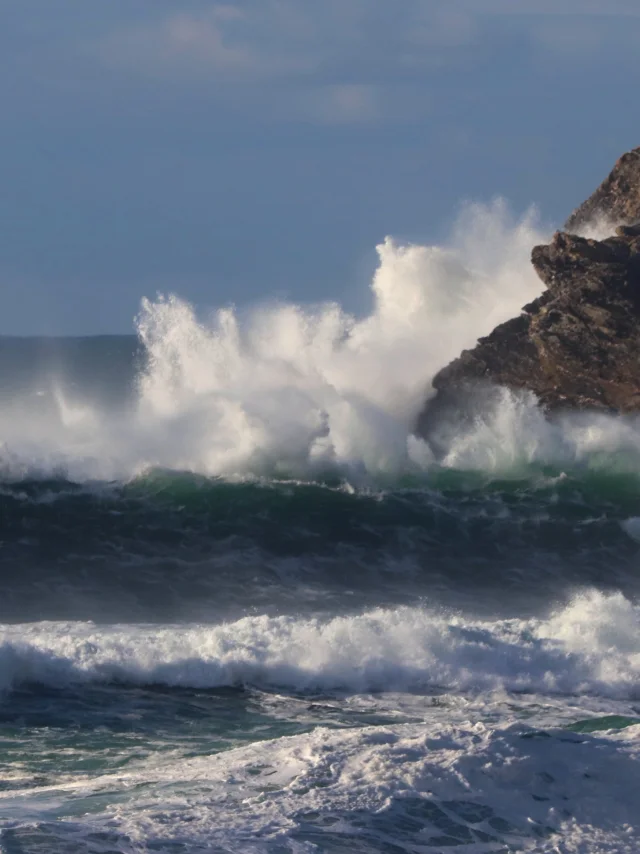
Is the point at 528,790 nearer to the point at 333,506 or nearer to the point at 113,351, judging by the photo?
the point at 333,506

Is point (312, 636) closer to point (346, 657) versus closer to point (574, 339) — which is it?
point (346, 657)

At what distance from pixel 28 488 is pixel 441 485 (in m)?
9.12

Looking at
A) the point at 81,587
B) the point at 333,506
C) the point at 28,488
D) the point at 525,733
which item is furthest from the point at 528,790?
the point at 28,488

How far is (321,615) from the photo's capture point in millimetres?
20328

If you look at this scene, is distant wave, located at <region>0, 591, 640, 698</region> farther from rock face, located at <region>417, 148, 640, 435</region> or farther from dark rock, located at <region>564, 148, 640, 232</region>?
dark rock, located at <region>564, 148, 640, 232</region>

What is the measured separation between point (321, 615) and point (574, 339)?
10.6 meters

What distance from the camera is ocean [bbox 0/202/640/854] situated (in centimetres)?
1073

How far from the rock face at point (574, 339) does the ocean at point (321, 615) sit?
62 centimetres

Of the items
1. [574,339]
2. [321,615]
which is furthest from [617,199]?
[321,615]

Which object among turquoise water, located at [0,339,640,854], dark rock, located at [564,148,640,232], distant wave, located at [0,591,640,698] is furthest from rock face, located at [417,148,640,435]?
distant wave, located at [0,591,640,698]

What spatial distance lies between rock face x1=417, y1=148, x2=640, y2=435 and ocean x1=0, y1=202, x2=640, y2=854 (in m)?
0.62

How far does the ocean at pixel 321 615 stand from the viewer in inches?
423

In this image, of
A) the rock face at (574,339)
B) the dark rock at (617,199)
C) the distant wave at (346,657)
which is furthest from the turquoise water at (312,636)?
the dark rock at (617,199)

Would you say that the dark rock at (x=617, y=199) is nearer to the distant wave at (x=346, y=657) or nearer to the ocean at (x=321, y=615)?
the ocean at (x=321, y=615)
